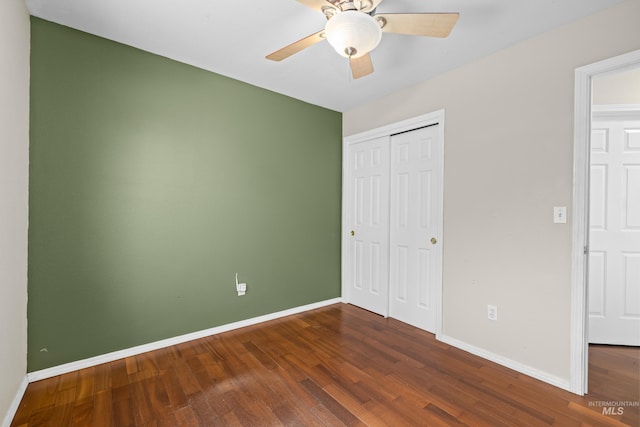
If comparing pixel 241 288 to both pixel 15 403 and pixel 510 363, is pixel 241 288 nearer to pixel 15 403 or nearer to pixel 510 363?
pixel 15 403

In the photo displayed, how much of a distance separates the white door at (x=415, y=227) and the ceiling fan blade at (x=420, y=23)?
133 centimetres

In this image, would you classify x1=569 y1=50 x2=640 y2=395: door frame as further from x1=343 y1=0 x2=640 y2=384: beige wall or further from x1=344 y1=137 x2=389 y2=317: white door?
x1=344 y1=137 x2=389 y2=317: white door

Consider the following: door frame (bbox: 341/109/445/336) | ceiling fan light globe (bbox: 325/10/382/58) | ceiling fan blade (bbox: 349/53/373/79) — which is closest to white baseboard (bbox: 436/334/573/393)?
door frame (bbox: 341/109/445/336)

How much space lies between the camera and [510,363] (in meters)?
2.26

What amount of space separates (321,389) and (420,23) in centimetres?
234

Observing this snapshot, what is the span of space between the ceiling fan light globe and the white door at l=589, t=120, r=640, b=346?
2544mm

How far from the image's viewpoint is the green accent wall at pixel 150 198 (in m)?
2.10

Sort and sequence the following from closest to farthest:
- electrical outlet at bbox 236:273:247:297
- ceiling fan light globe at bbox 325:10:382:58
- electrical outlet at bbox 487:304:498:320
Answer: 1. ceiling fan light globe at bbox 325:10:382:58
2. electrical outlet at bbox 487:304:498:320
3. electrical outlet at bbox 236:273:247:297

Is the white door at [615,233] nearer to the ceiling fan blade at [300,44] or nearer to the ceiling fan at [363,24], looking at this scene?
the ceiling fan at [363,24]

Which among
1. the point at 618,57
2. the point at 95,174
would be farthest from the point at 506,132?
the point at 95,174

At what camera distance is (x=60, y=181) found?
2.12 metres

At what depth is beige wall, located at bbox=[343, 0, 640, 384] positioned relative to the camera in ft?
6.59

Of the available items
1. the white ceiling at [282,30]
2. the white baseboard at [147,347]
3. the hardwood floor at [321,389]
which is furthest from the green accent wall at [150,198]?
the hardwood floor at [321,389]

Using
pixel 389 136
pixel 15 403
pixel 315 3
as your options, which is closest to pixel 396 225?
pixel 389 136
